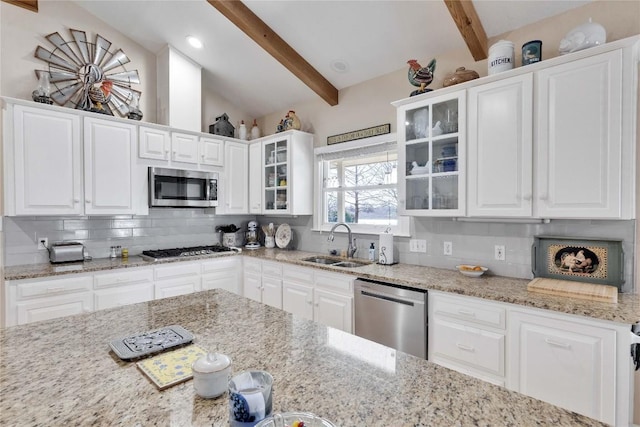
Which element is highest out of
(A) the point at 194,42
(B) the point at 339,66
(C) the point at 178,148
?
(A) the point at 194,42

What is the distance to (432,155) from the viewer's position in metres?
2.57

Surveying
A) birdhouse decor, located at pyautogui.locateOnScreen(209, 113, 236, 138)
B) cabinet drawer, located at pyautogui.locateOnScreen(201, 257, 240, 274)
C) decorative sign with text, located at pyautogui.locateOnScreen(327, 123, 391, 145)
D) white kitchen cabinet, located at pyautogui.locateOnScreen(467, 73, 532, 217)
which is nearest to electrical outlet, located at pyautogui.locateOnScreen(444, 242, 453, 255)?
white kitchen cabinet, located at pyautogui.locateOnScreen(467, 73, 532, 217)

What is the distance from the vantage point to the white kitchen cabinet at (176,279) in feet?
10.5

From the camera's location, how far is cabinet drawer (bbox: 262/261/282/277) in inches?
133

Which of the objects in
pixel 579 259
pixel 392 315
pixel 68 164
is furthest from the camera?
pixel 68 164

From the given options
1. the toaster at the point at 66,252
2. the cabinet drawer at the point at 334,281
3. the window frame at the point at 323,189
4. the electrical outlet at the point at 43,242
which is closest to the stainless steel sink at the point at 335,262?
the cabinet drawer at the point at 334,281

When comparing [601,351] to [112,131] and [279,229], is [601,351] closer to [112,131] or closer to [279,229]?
[279,229]

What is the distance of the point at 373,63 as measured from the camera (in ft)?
10.2

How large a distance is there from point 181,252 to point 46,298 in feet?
4.05

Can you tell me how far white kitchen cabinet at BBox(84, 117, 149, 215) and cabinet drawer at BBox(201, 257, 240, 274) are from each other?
0.84 m

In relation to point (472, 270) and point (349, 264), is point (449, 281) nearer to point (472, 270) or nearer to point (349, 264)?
point (472, 270)

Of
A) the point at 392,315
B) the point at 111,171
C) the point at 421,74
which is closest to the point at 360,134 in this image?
the point at 421,74

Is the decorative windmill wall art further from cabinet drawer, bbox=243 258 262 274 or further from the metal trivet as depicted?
the metal trivet

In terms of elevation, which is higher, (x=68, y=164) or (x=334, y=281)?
(x=68, y=164)
